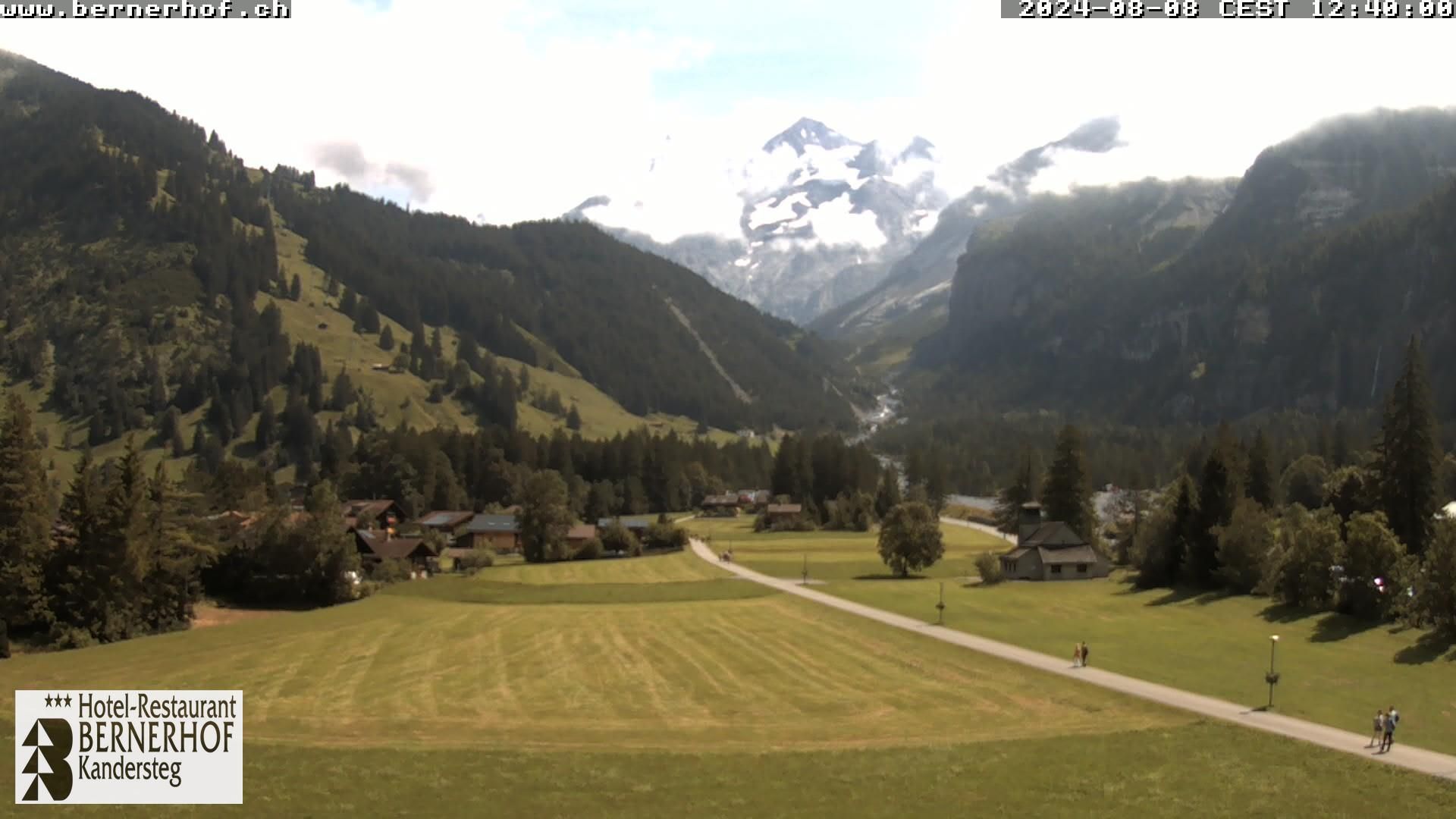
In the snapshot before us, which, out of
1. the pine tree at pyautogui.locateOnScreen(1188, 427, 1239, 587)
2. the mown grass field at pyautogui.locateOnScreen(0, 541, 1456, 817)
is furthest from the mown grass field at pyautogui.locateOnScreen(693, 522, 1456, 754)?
the mown grass field at pyautogui.locateOnScreen(0, 541, 1456, 817)

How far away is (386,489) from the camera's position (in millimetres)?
177875

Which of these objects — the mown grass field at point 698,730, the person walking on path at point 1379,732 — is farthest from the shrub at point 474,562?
the person walking on path at point 1379,732

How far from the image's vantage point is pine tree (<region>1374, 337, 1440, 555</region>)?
283 feet

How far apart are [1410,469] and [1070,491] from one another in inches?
1538

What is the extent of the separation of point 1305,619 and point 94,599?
270ft

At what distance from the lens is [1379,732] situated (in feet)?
144

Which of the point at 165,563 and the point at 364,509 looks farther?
the point at 364,509

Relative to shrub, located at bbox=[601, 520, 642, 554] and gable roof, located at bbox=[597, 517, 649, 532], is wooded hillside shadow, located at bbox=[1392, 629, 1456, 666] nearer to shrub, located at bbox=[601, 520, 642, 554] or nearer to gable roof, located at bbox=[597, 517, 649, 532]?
shrub, located at bbox=[601, 520, 642, 554]

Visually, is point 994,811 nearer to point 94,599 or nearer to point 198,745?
point 198,745

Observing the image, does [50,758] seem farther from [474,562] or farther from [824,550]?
[824,550]

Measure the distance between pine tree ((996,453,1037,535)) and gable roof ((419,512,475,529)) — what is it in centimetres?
7852

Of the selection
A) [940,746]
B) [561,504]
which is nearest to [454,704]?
[940,746]

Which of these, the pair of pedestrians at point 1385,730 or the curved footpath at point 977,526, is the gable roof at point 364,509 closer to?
the curved footpath at point 977,526

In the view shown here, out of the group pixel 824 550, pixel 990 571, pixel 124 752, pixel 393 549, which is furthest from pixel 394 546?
pixel 124 752
